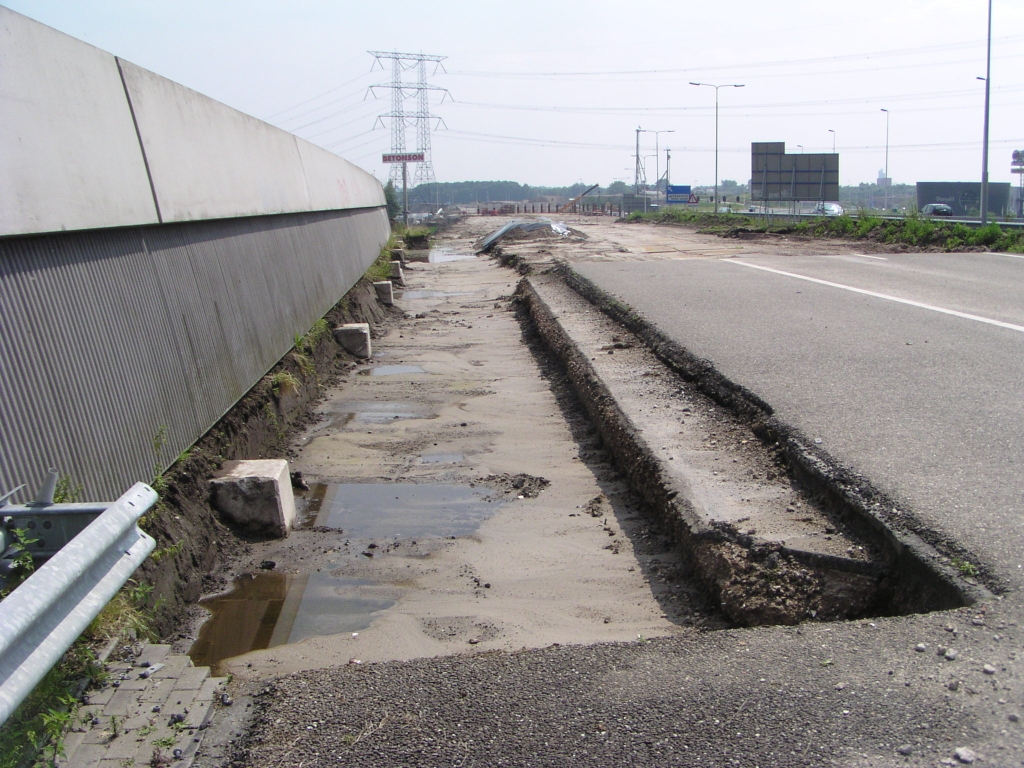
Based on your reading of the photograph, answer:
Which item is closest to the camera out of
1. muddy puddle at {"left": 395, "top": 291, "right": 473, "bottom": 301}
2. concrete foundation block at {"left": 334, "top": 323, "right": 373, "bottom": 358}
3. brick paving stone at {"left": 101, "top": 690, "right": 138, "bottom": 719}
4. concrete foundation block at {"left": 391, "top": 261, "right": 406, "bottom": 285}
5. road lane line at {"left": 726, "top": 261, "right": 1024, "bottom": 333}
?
brick paving stone at {"left": 101, "top": 690, "right": 138, "bottom": 719}

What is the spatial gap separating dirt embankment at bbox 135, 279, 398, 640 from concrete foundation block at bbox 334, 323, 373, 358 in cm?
245

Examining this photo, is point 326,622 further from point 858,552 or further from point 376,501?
point 858,552

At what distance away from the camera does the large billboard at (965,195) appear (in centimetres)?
5678

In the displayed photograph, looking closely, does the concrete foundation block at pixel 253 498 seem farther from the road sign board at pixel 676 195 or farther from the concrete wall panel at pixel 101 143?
the road sign board at pixel 676 195

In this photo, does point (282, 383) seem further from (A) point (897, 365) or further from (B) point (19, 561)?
(A) point (897, 365)

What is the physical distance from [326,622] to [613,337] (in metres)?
6.08

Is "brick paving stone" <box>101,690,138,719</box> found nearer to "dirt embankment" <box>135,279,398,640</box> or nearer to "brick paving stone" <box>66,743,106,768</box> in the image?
"brick paving stone" <box>66,743,106,768</box>

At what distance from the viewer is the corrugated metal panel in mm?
3449

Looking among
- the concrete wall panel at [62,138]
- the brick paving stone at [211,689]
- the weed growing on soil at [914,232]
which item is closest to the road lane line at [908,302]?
the weed growing on soil at [914,232]

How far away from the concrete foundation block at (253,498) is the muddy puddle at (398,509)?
359mm

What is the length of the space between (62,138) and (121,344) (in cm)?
99

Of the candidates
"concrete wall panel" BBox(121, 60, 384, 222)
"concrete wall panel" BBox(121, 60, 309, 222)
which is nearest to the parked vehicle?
"concrete wall panel" BBox(121, 60, 384, 222)

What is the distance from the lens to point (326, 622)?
4176mm

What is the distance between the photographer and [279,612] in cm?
429
